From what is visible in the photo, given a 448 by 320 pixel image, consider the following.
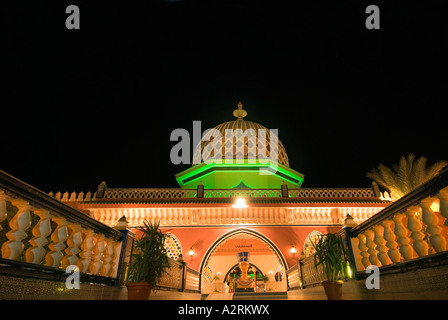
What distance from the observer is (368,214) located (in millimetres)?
13055

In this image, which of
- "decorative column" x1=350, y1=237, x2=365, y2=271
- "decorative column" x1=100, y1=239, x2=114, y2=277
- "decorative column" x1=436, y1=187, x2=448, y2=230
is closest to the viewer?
"decorative column" x1=436, y1=187, x2=448, y2=230

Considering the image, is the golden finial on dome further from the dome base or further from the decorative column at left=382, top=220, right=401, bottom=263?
the decorative column at left=382, top=220, right=401, bottom=263

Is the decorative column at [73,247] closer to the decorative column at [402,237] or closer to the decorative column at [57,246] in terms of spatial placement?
the decorative column at [57,246]

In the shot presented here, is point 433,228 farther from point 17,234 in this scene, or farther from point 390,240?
point 17,234

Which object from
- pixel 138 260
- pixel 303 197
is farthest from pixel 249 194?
pixel 138 260

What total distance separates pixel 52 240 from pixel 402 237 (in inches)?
178

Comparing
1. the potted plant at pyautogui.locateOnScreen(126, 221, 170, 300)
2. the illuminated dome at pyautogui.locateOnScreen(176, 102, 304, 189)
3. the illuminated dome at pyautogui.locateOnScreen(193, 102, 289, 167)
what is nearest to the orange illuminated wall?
the illuminated dome at pyautogui.locateOnScreen(176, 102, 304, 189)

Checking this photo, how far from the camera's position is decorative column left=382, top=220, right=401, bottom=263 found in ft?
12.5

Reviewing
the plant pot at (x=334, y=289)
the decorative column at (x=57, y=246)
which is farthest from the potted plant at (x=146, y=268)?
the plant pot at (x=334, y=289)

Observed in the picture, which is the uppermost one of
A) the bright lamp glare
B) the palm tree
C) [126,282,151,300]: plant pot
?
the palm tree

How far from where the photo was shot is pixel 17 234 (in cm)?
278

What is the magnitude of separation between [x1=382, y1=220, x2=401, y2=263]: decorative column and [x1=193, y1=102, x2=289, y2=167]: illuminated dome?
486 inches
